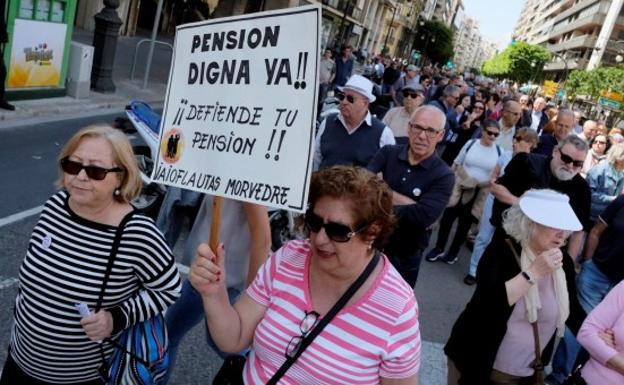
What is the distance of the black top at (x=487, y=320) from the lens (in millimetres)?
2601

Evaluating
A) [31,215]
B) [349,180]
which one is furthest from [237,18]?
[31,215]

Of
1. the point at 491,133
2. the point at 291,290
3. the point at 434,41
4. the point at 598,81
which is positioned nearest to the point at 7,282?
the point at 291,290

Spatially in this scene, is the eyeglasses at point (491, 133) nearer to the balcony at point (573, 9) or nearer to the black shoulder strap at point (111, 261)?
the black shoulder strap at point (111, 261)

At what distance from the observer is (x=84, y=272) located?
198 centimetres

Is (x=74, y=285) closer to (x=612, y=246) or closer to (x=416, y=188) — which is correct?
(x=416, y=188)

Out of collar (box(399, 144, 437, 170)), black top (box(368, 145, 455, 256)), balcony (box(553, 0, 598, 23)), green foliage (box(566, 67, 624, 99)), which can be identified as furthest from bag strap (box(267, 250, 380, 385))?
balcony (box(553, 0, 598, 23))

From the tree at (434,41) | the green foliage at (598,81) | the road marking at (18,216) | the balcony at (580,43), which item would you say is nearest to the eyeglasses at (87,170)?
the road marking at (18,216)

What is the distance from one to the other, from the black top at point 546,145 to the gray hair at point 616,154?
1.29 meters

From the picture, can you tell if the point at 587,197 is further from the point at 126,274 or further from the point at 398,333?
the point at 126,274

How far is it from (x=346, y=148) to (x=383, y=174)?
82 centimetres

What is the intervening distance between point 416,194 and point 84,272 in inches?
84.8

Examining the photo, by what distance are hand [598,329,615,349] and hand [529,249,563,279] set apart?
1.40 ft

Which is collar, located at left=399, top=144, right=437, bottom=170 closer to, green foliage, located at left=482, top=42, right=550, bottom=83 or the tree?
green foliage, located at left=482, top=42, right=550, bottom=83

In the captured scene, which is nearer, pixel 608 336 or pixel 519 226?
pixel 608 336
